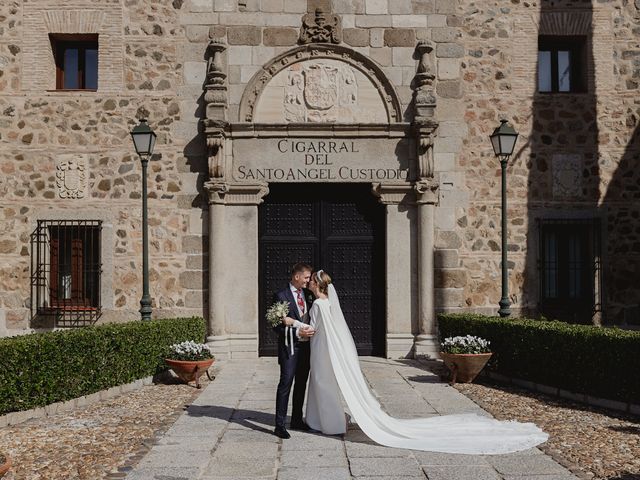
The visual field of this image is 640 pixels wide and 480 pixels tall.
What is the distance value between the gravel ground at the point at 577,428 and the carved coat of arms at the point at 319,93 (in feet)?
17.8

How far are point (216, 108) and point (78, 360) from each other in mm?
5325

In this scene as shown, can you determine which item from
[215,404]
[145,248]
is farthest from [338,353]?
→ [145,248]

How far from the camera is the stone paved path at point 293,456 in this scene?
209 inches

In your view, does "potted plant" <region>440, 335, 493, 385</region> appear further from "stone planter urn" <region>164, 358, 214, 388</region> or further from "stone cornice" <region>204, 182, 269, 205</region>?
"stone cornice" <region>204, 182, 269, 205</region>

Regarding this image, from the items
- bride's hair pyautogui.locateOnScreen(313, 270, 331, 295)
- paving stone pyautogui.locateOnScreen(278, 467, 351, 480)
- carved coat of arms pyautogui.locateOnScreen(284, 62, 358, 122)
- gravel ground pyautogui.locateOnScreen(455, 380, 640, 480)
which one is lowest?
gravel ground pyautogui.locateOnScreen(455, 380, 640, 480)

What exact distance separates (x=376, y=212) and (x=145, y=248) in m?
4.21

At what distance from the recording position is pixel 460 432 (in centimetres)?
648

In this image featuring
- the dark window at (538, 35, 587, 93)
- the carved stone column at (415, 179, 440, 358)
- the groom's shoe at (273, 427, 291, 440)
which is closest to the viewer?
the groom's shoe at (273, 427, 291, 440)

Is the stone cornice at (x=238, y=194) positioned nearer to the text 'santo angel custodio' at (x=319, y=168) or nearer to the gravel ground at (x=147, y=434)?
the text 'santo angel custodio' at (x=319, y=168)

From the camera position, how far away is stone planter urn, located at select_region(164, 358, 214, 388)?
31.2ft

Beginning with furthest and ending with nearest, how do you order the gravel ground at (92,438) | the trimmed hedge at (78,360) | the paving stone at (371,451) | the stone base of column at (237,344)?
1. the stone base of column at (237,344)
2. the trimmed hedge at (78,360)
3. the paving stone at (371,451)
4. the gravel ground at (92,438)

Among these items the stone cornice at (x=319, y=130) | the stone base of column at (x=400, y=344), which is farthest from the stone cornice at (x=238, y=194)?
the stone base of column at (x=400, y=344)

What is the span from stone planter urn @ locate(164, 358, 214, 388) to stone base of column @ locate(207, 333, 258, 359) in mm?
2079

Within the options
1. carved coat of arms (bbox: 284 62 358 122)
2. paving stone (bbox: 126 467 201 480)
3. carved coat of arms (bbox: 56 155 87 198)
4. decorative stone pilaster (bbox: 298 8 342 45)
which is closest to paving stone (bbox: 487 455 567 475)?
paving stone (bbox: 126 467 201 480)
